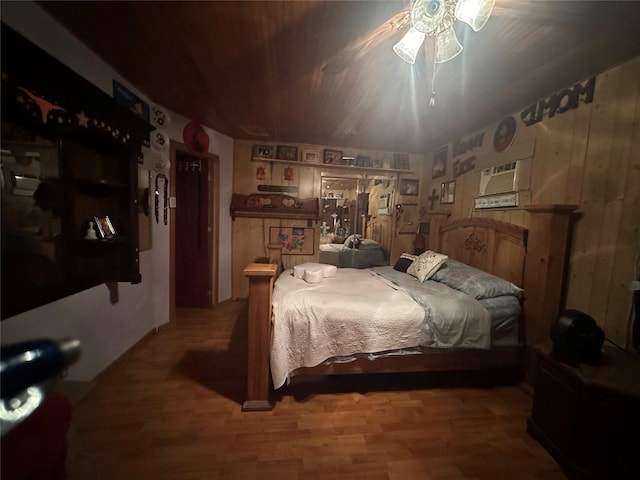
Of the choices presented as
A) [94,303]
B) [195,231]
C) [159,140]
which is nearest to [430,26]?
[159,140]

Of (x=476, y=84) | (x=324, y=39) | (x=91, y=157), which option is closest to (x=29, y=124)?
(x=91, y=157)

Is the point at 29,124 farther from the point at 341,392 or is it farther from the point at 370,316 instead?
the point at 341,392

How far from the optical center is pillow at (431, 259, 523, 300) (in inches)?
75.0

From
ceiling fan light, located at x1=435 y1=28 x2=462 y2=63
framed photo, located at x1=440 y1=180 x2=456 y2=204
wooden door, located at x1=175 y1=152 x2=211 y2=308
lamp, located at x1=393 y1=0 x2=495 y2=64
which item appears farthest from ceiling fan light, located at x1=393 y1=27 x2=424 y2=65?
wooden door, located at x1=175 y1=152 x2=211 y2=308

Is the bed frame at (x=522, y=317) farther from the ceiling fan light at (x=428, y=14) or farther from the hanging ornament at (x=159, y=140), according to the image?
the hanging ornament at (x=159, y=140)

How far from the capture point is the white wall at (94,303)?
3.87 feet

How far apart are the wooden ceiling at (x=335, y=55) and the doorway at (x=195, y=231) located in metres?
0.79

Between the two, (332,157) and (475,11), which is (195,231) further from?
(475,11)

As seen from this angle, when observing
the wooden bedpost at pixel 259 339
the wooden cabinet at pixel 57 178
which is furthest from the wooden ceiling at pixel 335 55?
the wooden bedpost at pixel 259 339

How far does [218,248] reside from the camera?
10.8 ft

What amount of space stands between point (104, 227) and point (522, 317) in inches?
122

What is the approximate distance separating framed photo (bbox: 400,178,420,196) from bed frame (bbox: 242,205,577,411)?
5.76ft

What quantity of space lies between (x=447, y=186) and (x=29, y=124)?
3.60m

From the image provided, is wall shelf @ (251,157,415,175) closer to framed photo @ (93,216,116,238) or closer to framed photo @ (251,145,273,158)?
framed photo @ (251,145,273,158)
